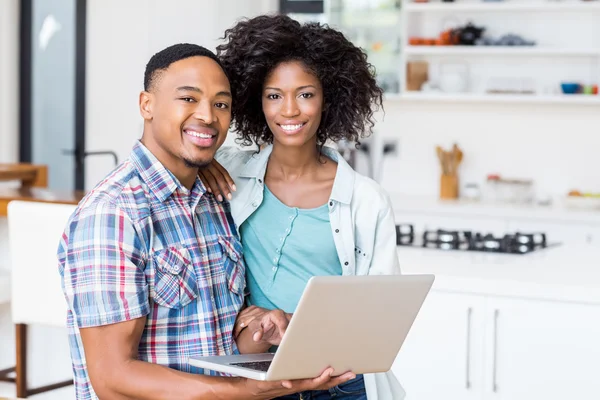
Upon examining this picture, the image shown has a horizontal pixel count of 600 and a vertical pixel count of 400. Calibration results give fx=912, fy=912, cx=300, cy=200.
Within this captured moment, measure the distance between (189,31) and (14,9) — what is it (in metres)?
1.48

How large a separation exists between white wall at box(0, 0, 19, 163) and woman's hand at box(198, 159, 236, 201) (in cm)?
450

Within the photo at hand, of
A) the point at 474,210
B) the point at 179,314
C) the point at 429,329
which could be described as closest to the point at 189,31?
the point at 474,210

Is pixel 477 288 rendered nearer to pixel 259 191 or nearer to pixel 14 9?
pixel 259 191

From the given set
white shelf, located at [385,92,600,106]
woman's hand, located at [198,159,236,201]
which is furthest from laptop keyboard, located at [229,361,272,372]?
white shelf, located at [385,92,600,106]

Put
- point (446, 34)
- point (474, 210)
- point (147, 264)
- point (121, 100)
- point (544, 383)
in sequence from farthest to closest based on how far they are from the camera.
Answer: point (121, 100) → point (446, 34) → point (474, 210) → point (544, 383) → point (147, 264)

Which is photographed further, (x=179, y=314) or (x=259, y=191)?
(x=259, y=191)

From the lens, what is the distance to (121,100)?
20.0 feet

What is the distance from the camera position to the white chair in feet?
9.29

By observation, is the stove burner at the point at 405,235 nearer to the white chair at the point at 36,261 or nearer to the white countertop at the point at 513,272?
the white countertop at the point at 513,272

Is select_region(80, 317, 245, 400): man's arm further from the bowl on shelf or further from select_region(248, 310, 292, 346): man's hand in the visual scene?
the bowl on shelf

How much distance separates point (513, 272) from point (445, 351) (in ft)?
1.04

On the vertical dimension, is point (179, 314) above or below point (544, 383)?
above

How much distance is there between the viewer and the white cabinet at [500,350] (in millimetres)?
2559

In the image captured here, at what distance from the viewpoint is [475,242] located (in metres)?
3.39
